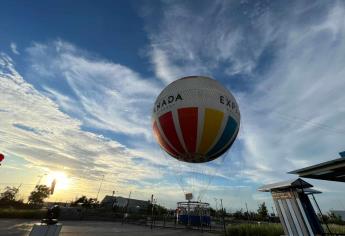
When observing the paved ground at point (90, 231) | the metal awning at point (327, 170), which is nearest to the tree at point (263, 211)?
the paved ground at point (90, 231)

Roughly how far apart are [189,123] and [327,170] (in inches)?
199

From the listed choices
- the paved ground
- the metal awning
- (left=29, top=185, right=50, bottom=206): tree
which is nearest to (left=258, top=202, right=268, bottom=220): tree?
the paved ground

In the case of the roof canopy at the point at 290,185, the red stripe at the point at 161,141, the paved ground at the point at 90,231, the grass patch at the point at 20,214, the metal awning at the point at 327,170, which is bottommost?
the paved ground at the point at 90,231

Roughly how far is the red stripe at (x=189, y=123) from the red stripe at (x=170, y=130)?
1.43 ft

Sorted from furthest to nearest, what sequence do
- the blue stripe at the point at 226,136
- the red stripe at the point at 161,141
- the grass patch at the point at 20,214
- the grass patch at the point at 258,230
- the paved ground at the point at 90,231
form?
the grass patch at the point at 20,214, the paved ground at the point at 90,231, the grass patch at the point at 258,230, the red stripe at the point at 161,141, the blue stripe at the point at 226,136

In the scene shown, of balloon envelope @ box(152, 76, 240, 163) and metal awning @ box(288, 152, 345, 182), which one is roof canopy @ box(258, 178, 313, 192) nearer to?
metal awning @ box(288, 152, 345, 182)

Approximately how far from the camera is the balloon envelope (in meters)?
8.91

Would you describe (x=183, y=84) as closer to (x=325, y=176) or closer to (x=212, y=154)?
(x=212, y=154)

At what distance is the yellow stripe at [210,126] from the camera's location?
8.88 meters

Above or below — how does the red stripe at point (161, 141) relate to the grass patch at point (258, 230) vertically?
above

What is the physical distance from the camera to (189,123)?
348 inches

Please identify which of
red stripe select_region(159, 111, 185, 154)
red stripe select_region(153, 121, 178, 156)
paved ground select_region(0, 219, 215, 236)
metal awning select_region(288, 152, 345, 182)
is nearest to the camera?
metal awning select_region(288, 152, 345, 182)

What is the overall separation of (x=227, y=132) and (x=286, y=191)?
3526 millimetres

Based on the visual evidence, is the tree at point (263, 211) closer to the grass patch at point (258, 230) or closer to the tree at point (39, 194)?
the grass patch at point (258, 230)
